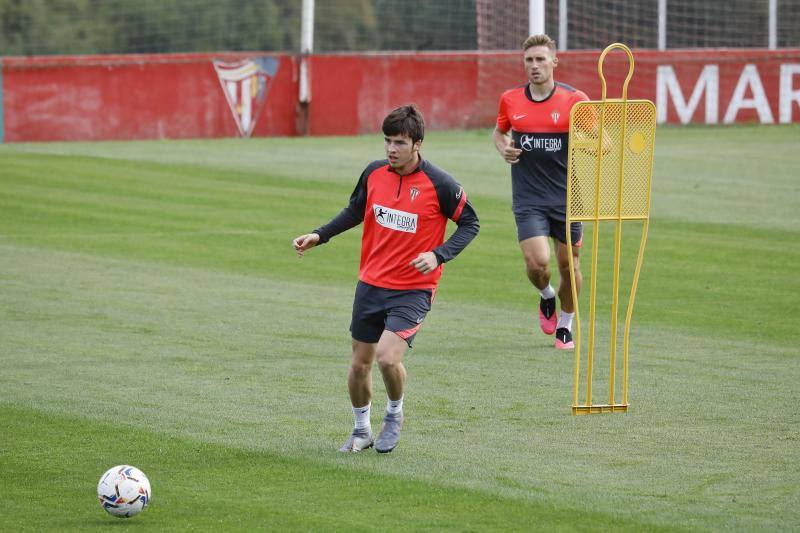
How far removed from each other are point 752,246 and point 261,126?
15.9m

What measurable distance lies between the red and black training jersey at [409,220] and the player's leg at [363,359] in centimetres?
12

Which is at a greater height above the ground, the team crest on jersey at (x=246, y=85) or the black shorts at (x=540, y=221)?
the team crest on jersey at (x=246, y=85)

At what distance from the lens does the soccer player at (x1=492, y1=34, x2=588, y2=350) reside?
11555mm

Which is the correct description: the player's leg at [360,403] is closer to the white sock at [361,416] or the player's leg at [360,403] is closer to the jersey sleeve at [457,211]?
the white sock at [361,416]

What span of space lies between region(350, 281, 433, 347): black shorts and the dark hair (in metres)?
0.89

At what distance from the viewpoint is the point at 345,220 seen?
834cm

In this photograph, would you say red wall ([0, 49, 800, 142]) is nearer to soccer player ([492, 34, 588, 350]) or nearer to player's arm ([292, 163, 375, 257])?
soccer player ([492, 34, 588, 350])

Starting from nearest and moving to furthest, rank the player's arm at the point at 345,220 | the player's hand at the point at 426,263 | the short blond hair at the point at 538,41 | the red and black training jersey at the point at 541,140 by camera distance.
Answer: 1. the player's hand at the point at 426,263
2. the player's arm at the point at 345,220
3. the short blond hair at the point at 538,41
4. the red and black training jersey at the point at 541,140

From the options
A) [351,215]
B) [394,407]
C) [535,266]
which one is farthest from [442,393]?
[535,266]

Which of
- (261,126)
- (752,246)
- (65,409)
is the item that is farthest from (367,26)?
(65,409)

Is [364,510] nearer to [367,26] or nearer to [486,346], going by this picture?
[486,346]

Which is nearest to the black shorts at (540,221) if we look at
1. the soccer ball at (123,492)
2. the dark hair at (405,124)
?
the dark hair at (405,124)

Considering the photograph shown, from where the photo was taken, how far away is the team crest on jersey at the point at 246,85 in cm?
3009

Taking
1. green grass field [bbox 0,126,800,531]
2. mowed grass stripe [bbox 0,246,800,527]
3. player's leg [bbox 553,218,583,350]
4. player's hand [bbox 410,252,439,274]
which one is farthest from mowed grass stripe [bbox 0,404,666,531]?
player's leg [bbox 553,218,583,350]
